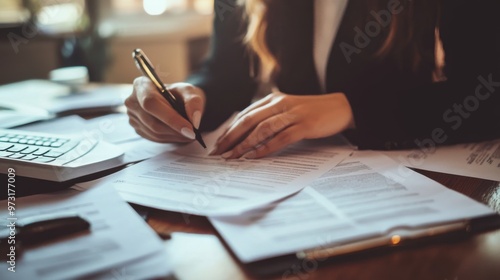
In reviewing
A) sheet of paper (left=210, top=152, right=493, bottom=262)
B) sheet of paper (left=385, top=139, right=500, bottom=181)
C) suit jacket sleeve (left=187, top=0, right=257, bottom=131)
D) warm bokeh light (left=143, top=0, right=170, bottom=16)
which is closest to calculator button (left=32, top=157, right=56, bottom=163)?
sheet of paper (left=210, top=152, right=493, bottom=262)

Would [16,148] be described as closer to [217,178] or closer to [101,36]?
[217,178]

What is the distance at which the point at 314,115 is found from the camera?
703 mm

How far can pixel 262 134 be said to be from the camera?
675mm

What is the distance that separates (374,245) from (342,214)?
57 mm

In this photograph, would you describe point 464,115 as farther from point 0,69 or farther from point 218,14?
point 0,69

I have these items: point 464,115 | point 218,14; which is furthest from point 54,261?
point 218,14

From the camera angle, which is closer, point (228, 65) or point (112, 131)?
point (112, 131)

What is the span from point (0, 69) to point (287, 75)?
62.0 inches

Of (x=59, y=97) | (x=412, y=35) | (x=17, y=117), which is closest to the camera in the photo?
(x=412, y=35)

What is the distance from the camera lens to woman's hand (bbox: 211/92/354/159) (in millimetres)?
673

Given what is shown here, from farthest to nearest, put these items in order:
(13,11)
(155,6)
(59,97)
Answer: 1. (155,6)
2. (13,11)
3. (59,97)

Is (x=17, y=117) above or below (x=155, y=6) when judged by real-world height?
below

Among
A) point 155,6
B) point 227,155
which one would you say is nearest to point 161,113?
A: point 227,155

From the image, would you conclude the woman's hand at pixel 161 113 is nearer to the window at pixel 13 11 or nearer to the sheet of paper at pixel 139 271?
the sheet of paper at pixel 139 271
